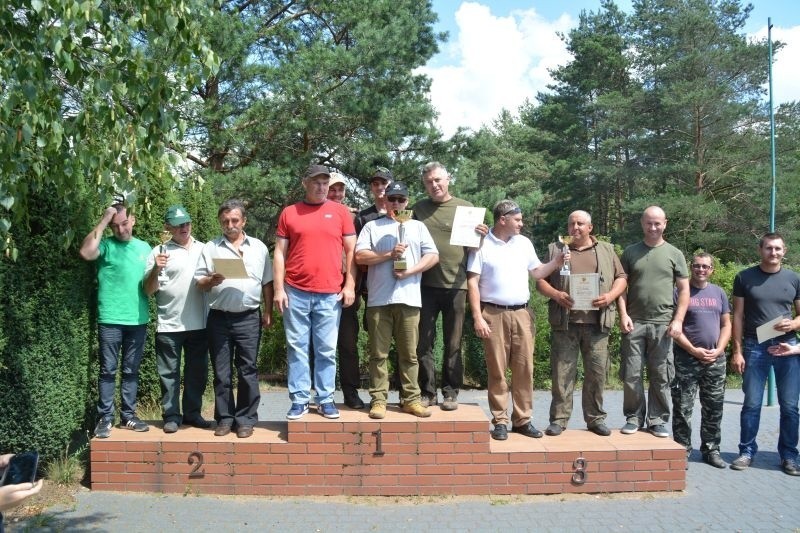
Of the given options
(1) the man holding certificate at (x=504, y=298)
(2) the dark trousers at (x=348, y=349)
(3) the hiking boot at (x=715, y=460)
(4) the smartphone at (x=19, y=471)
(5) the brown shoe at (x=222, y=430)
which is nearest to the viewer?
(4) the smartphone at (x=19, y=471)

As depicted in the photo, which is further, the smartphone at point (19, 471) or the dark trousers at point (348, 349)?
the dark trousers at point (348, 349)

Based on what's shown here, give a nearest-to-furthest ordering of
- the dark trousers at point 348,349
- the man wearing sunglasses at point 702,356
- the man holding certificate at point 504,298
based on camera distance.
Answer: the man holding certificate at point 504,298 → the dark trousers at point 348,349 → the man wearing sunglasses at point 702,356

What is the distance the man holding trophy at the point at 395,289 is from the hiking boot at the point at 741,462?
2.93m

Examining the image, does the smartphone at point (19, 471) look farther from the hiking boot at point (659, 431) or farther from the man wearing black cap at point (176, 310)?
the hiking boot at point (659, 431)

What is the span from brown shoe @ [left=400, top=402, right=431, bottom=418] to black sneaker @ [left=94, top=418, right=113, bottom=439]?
2.33 meters

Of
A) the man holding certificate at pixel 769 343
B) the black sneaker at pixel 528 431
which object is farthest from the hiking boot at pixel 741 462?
the black sneaker at pixel 528 431

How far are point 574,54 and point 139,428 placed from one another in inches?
1135

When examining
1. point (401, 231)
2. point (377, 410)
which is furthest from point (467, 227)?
point (377, 410)

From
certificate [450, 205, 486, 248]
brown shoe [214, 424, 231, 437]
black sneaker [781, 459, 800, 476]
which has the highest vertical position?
certificate [450, 205, 486, 248]

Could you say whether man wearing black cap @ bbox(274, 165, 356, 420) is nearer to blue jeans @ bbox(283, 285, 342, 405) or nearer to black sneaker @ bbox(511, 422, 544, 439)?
blue jeans @ bbox(283, 285, 342, 405)

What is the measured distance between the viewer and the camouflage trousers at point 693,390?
5.95 m

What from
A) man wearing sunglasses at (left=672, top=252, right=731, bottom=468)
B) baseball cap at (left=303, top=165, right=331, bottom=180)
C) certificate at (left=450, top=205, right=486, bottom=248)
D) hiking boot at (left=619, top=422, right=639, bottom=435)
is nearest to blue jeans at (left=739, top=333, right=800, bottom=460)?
man wearing sunglasses at (left=672, top=252, right=731, bottom=468)

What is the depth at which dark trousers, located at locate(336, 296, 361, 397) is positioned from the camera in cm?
564

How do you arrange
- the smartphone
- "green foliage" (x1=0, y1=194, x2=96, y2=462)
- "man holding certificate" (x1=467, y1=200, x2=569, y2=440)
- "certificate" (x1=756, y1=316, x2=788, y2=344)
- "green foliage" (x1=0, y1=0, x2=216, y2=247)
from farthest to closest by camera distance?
"certificate" (x1=756, y1=316, x2=788, y2=344) → "man holding certificate" (x1=467, y1=200, x2=569, y2=440) → "green foliage" (x1=0, y1=194, x2=96, y2=462) → "green foliage" (x1=0, y1=0, x2=216, y2=247) → the smartphone
